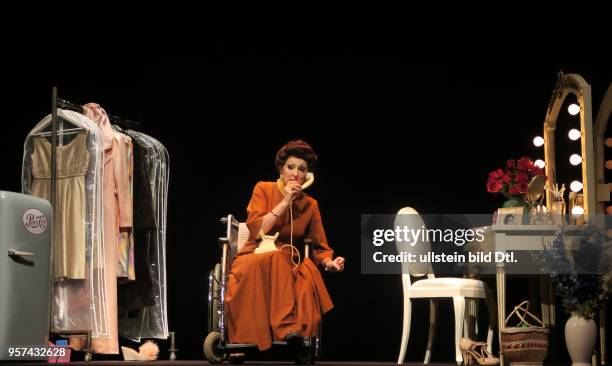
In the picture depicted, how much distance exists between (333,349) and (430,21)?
7.11 ft

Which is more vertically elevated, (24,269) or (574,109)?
(574,109)

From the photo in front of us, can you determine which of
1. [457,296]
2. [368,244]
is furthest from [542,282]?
[368,244]

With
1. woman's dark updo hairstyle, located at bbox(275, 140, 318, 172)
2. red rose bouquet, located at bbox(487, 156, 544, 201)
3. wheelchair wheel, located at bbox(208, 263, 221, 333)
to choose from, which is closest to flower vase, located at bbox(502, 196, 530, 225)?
red rose bouquet, located at bbox(487, 156, 544, 201)

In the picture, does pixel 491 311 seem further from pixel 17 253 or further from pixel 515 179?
pixel 17 253

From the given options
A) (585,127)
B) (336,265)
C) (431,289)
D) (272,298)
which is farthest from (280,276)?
(585,127)

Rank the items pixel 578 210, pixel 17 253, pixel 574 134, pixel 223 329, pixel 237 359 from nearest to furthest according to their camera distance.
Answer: pixel 17 253, pixel 223 329, pixel 237 359, pixel 578 210, pixel 574 134

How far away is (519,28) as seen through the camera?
620cm

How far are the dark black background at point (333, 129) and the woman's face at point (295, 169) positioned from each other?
1.11 meters

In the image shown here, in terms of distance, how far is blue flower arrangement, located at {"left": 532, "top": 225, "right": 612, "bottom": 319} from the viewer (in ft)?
15.0

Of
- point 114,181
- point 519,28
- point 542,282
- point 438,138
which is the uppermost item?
point 519,28

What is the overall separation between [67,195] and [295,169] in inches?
46.0

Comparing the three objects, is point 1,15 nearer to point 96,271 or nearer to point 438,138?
point 96,271

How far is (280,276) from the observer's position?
4809 millimetres

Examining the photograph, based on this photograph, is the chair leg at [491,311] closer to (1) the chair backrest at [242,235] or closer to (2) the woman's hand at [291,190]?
(2) the woman's hand at [291,190]
